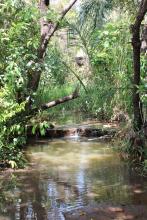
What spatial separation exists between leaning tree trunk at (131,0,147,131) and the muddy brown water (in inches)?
35.9

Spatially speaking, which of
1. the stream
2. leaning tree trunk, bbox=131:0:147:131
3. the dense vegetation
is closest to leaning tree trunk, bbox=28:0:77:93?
the dense vegetation

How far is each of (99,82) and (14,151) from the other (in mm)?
4753

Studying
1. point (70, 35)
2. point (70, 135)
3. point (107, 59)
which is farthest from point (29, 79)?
point (70, 35)

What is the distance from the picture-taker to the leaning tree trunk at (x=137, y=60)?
22.1ft

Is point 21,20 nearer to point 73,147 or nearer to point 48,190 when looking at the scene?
point 73,147

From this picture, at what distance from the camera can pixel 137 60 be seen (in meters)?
7.27

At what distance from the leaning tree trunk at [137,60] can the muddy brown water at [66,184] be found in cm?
91

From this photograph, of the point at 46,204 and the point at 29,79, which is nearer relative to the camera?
the point at 46,204

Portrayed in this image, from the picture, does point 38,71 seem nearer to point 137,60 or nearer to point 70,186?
point 137,60

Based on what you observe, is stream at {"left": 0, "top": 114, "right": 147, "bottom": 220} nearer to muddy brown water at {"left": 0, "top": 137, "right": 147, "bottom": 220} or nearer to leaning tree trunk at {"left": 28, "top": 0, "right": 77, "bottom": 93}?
muddy brown water at {"left": 0, "top": 137, "right": 147, "bottom": 220}

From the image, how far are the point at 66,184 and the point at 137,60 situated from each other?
7.91 feet

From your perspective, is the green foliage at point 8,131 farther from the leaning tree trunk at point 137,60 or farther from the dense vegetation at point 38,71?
the leaning tree trunk at point 137,60

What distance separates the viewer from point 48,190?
6477 millimetres

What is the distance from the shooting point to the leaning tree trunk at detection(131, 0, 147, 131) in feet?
22.1
